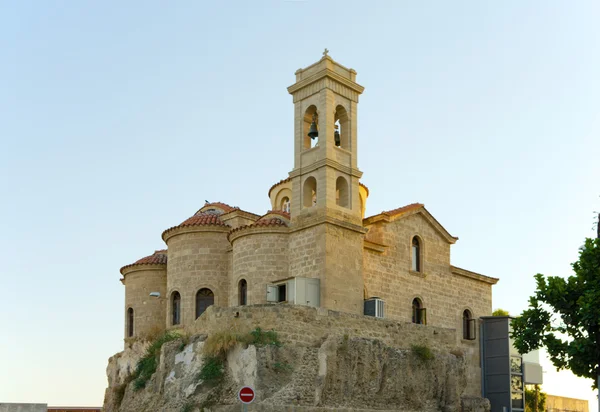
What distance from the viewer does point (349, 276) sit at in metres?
26.2

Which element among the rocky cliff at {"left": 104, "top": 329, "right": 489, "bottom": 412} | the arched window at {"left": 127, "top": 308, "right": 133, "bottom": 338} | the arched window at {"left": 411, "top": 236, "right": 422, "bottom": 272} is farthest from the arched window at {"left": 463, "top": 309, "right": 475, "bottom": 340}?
the arched window at {"left": 127, "top": 308, "right": 133, "bottom": 338}

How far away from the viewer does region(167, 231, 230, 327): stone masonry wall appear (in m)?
28.3

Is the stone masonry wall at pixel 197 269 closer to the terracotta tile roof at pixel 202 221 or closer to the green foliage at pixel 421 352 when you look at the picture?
the terracotta tile roof at pixel 202 221

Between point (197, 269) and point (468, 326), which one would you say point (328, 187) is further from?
point (468, 326)

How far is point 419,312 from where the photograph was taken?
2962 centimetres

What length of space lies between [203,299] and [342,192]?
241 inches

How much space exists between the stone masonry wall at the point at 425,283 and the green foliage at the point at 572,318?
19.4 feet

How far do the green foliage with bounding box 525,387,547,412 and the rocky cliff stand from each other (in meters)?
10.6

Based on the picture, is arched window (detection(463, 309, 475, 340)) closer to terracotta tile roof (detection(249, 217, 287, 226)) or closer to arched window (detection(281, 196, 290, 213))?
arched window (detection(281, 196, 290, 213))

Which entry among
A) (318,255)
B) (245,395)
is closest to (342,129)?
(318,255)

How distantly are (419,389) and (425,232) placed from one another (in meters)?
7.31

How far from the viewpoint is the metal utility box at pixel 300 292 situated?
81.6ft

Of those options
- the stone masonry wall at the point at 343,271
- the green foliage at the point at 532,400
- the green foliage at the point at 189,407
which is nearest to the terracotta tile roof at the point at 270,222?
the stone masonry wall at the point at 343,271

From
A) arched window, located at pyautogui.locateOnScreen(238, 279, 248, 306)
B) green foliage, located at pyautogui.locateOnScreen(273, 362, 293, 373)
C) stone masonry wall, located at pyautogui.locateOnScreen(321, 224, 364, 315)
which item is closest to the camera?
green foliage, located at pyautogui.locateOnScreen(273, 362, 293, 373)
